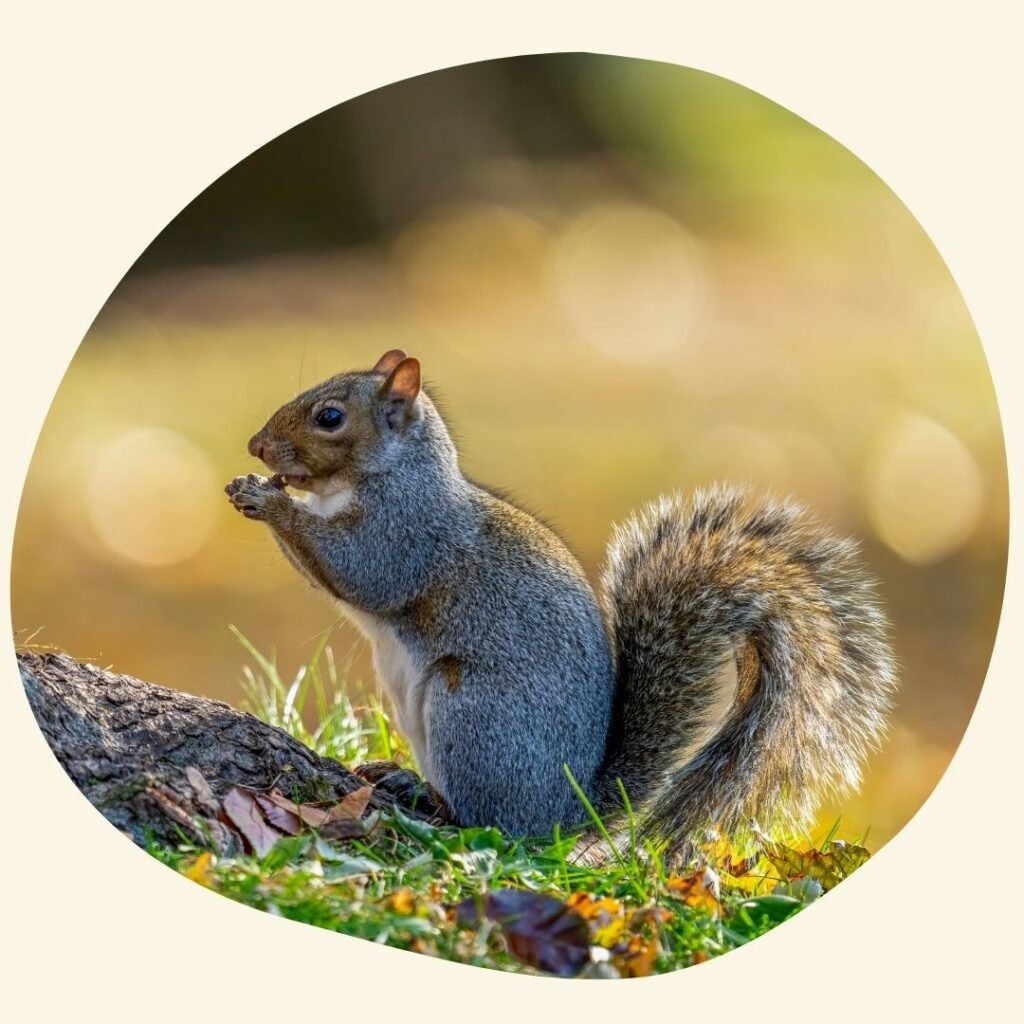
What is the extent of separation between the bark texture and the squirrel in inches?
14.0

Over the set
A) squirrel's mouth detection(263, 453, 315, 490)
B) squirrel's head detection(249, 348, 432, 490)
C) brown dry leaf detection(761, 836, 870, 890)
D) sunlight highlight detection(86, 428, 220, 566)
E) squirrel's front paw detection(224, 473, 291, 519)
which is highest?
sunlight highlight detection(86, 428, 220, 566)

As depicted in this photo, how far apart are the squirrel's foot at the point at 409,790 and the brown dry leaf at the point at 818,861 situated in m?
0.84

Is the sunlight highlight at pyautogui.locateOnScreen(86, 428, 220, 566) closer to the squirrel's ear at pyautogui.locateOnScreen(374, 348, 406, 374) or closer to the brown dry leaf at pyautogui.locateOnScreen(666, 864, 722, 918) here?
the squirrel's ear at pyautogui.locateOnScreen(374, 348, 406, 374)

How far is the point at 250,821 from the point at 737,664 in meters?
1.35

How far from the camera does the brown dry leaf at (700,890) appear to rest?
3477 millimetres

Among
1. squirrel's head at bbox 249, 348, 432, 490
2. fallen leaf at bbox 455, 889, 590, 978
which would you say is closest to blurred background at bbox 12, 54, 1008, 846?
squirrel's head at bbox 249, 348, 432, 490

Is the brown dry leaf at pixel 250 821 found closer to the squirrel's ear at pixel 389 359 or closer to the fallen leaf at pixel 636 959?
the fallen leaf at pixel 636 959

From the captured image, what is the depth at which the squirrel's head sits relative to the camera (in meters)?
4.18

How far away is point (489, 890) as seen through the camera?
3.36 meters

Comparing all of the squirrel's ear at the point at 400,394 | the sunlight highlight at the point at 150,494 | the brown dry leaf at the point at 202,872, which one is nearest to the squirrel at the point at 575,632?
the squirrel's ear at the point at 400,394

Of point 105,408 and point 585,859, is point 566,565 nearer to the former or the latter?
point 585,859

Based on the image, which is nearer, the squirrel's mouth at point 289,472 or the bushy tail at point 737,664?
the bushy tail at point 737,664

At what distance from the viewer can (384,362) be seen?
4391 mm

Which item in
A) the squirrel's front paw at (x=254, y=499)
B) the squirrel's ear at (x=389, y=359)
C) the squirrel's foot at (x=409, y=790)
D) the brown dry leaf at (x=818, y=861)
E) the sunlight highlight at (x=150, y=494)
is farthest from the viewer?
the sunlight highlight at (x=150, y=494)
